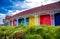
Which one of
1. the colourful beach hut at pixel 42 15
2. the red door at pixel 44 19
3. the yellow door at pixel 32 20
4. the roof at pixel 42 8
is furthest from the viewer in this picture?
the yellow door at pixel 32 20

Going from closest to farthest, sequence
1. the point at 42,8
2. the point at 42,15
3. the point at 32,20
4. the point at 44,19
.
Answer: the point at 42,8 → the point at 44,19 → the point at 42,15 → the point at 32,20

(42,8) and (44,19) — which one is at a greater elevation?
(42,8)

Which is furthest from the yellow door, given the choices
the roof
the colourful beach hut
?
the roof

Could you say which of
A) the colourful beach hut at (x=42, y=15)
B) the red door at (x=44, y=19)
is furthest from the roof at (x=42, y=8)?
the red door at (x=44, y=19)

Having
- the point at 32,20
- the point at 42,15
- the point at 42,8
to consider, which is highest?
the point at 42,8

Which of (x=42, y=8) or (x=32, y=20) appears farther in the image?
(x=32, y=20)

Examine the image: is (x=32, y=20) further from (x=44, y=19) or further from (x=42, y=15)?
(x=44, y=19)

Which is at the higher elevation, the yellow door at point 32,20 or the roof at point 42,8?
the roof at point 42,8

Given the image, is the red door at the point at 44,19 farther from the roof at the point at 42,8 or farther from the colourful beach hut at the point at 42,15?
the roof at the point at 42,8

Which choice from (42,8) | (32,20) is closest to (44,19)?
(42,8)

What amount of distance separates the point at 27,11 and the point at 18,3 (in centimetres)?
62

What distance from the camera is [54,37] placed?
2055mm

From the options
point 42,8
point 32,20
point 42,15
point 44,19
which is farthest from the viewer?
point 32,20

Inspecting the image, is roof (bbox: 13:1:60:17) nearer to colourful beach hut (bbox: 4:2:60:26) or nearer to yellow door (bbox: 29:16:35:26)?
colourful beach hut (bbox: 4:2:60:26)
